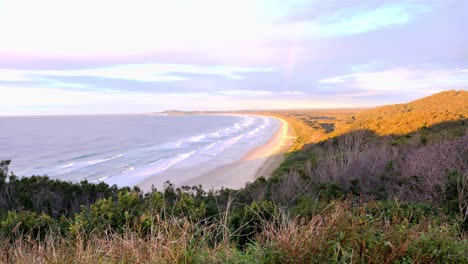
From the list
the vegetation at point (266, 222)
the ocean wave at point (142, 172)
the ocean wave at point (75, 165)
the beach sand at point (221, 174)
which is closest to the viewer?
the vegetation at point (266, 222)

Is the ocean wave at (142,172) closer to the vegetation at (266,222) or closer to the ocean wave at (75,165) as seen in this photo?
the ocean wave at (75,165)

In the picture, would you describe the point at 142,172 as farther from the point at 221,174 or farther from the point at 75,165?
the point at 75,165

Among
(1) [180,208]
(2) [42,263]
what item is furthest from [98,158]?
(2) [42,263]

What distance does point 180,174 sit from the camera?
2545cm

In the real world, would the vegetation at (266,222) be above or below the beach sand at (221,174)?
above

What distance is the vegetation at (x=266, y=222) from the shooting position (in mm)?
3287

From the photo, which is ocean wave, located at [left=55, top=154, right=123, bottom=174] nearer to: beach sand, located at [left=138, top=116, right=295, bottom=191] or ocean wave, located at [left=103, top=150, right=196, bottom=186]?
ocean wave, located at [left=103, top=150, right=196, bottom=186]

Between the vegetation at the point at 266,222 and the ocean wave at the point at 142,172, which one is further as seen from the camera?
the ocean wave at the point at 142,172

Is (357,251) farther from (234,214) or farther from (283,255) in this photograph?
(234,214)

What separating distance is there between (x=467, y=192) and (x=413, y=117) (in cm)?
2733

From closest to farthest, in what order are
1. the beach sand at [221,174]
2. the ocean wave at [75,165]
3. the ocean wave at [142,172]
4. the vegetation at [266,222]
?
1. the vegetation at [266,222]
2. the beach sand at [221,174]
3. the ocean wave at [142,172]
4. the ocean wave at [75,165]

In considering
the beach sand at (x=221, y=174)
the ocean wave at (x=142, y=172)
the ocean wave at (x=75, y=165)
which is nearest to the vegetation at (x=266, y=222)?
the beach sand at (x=221, y=174)

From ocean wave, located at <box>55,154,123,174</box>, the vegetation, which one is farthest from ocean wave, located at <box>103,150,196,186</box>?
the vegetation

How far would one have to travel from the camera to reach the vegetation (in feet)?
10.8
